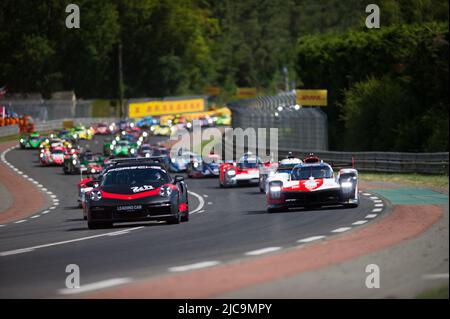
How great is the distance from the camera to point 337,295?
35.8 feet

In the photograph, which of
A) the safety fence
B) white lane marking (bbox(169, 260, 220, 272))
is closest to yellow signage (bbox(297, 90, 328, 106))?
the safety fence

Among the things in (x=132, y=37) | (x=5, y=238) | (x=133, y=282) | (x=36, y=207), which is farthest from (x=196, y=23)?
(x=133, y=282)

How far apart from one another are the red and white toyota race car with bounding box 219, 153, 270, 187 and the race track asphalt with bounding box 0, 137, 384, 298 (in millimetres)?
9898

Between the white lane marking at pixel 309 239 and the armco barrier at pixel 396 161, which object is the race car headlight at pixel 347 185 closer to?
the white lane marking at pixel 309 239

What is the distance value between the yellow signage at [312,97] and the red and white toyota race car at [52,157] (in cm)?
1474

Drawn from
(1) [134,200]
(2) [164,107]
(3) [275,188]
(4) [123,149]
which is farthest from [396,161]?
(2) [164,107]

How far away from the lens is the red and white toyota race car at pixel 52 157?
69812mm

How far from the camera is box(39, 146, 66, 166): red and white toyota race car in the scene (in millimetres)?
69812

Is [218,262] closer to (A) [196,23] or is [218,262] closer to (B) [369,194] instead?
(B) [369,194]

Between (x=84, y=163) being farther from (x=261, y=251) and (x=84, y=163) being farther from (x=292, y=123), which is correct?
(x=261, y=251)

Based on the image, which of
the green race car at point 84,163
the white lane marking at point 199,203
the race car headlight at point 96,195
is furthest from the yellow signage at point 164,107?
the race car headlight at point 96,195

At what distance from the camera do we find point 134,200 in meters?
22.9

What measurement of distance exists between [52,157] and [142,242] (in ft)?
170

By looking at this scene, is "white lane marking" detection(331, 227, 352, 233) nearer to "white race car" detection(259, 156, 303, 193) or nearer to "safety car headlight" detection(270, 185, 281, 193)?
"safety car headlight" detection(270, 185, 281, 193)
